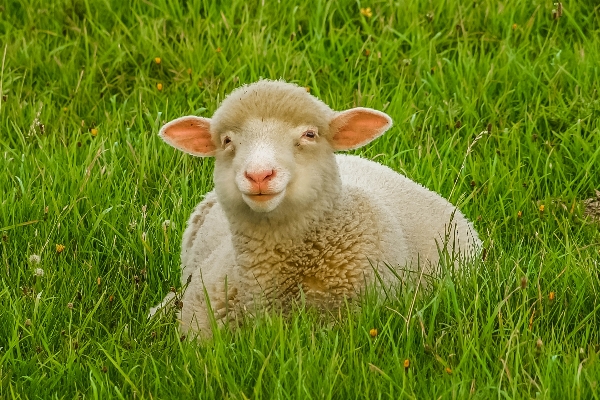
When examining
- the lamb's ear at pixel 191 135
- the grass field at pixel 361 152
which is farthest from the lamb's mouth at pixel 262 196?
the lamb's ear at pixel 191 135

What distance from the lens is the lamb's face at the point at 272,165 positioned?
370 centimetres

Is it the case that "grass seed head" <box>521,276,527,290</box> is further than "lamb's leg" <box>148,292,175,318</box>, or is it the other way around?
"lamb's leg" <box>148,292,175,318</box>

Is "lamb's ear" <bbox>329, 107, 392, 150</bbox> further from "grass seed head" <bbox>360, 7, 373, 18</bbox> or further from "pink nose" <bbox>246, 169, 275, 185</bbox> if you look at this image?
"grass seed head" <bbox>360, 7, 373, 18</bbox>

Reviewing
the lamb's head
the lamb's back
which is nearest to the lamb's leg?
the lamb's head

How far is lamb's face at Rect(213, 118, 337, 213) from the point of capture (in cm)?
370

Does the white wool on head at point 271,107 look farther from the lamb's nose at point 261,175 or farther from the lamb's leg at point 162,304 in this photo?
the lamb's leg at point 162,304

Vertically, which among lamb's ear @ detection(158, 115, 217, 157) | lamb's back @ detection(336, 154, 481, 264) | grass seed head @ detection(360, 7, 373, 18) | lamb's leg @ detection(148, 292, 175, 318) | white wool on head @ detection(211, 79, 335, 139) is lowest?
lamb's leg @ detection(148, 292, 175, 318)

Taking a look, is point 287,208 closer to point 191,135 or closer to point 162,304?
point 191,135

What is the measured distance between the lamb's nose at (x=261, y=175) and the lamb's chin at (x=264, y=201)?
75mm

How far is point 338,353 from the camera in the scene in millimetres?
3535

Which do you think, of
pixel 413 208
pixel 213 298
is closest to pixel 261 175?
pixel 213 298

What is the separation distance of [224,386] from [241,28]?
3.13 m

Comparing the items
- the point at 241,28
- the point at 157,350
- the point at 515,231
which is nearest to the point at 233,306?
the point at 157,350

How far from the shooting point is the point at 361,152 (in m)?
5.53
